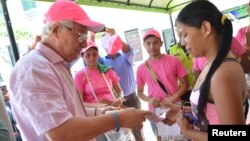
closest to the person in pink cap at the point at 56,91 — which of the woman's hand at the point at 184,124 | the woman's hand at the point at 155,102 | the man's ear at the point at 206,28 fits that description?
the woman's hand at the point at 184,124

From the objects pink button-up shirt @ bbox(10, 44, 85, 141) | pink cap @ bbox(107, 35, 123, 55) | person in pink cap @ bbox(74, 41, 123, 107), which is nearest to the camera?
pink button-up shirt @ bbox(10, 44, 85, 141)

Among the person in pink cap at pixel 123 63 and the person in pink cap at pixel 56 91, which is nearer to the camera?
the person in pink cap at pixel 56 91

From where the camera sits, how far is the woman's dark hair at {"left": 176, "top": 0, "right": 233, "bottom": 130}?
1329mm

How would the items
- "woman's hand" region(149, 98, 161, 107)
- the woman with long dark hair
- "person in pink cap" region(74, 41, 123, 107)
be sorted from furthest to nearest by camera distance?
"person in pink cap" region(74, 41, 123, 107) < "woman's hand" region(149, 98, 161, 107) < the woman with long dark hair

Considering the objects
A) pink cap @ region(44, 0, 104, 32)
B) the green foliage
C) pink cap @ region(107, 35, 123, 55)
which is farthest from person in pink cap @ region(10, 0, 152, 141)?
pink cap @ region(107, 35, 123, 55)

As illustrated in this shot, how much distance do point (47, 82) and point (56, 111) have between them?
0.14 m

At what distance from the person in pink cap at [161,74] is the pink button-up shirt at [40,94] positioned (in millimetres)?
1806

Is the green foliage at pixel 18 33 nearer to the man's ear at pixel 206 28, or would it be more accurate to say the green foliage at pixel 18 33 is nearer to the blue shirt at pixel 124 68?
the blue shirt at pixel 124 68

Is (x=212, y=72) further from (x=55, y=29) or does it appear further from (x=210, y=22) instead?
(x=55, y=29)

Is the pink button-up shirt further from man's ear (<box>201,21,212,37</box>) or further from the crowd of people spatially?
man's ear (<box>201,21,212,37</box>)

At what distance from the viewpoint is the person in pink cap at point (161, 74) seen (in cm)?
307

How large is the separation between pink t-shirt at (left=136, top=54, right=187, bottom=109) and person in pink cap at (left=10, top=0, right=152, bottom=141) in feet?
5.48

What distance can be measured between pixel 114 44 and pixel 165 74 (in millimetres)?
950

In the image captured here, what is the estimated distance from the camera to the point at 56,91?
1186 mm
